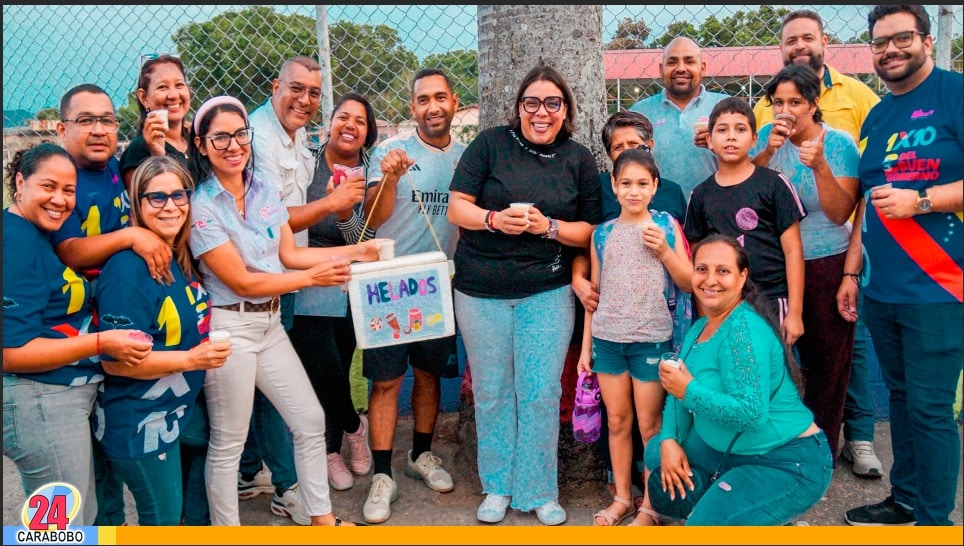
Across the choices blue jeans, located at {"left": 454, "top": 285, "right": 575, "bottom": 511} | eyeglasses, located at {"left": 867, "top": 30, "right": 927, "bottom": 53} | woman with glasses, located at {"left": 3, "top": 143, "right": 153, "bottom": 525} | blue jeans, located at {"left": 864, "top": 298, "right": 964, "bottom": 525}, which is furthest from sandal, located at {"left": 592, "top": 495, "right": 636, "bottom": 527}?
eyeglasses, located at {"left": 867, "top": 30, "right": 927, "bottom": 53}

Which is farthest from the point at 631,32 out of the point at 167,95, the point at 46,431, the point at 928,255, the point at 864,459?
the point at 46,431

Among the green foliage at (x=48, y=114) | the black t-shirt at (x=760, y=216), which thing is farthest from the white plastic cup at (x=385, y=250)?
the green foliage at (x=48, y=114)

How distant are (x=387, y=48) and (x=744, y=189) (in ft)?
7.19

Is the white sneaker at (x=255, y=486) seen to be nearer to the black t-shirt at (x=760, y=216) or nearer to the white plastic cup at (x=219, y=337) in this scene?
the white plastic cup at (x=219, y=337)

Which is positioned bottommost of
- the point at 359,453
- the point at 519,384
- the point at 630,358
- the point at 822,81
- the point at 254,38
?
the point at 359,453

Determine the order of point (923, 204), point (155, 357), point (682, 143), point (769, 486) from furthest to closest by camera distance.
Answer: point (682, 143) < point (923, 204) < point (769, 486) < point (155, 357)

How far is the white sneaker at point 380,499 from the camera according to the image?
3.55 metres

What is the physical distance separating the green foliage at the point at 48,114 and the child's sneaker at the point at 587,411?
138 inches

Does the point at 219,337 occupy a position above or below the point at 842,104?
below

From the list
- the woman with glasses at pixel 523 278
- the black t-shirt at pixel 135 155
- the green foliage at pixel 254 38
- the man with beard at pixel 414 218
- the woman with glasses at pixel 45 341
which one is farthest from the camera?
the green foliage at pixel 254 38

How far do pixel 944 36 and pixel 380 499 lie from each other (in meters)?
3.45

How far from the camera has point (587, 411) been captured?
11.5 feet

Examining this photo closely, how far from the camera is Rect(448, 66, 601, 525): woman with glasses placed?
10.9 ft

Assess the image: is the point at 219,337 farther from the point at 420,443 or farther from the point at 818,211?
the point at 818,211
